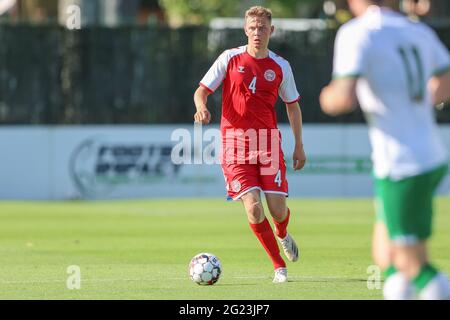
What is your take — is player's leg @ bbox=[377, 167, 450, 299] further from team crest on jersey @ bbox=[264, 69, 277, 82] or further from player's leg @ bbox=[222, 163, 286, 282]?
team crest on jersey @ bbox=[264, 69, 277, 82]

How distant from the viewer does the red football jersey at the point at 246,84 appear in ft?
38.1

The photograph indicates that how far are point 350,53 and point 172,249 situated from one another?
8021 millimetres

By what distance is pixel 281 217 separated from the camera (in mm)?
11648

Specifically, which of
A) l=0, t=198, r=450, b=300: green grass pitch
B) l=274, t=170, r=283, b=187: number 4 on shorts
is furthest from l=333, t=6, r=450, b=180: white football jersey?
l=274, t=170, r=283, b=187: number 4 on shorts

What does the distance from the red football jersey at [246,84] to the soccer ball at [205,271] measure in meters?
1.50

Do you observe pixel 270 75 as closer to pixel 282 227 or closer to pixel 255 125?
pixel 255 125

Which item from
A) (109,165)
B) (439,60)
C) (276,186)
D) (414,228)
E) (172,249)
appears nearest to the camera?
(414,228)

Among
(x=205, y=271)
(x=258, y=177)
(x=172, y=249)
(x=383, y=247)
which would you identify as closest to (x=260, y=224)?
(x=258, y=177)

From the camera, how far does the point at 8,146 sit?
80.3 feet

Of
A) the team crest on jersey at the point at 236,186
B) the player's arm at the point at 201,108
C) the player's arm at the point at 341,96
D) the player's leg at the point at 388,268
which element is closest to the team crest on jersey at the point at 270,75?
the player's arm at the point at 201,108

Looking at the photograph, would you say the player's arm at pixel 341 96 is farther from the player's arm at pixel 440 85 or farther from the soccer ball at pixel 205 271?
the soccer ball at pixel 205 271
